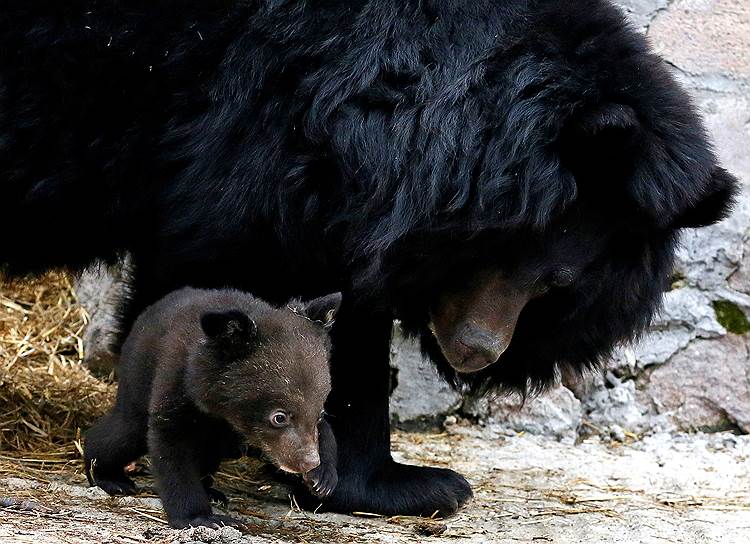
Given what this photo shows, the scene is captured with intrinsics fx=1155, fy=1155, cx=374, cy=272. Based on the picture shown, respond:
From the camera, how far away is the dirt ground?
144 inches

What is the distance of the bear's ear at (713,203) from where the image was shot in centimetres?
407

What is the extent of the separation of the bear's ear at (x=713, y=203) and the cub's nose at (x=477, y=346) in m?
0.78

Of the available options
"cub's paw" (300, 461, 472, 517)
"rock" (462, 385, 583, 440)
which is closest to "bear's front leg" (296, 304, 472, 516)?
"cub's paw" (300, 461, 472, 517)

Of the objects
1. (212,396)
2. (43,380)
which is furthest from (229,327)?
(43,380)

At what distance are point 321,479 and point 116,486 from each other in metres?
0.87

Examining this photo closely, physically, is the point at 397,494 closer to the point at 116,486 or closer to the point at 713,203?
the point at 116,486

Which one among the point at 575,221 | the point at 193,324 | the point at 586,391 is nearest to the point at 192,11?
the point at 193,324

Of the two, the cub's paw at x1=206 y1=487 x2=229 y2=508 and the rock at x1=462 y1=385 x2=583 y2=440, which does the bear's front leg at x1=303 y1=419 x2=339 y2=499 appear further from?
the rock at x1=462 y1=385 x2=583 y2=440

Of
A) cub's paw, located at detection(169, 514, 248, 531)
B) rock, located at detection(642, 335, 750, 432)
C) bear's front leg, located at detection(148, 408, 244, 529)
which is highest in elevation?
rock, located at detection(642, 335, 750, 432)

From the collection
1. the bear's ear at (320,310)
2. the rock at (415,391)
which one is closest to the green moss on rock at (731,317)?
the rock at (415,391)

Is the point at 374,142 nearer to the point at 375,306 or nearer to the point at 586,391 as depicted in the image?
the point at 375,306

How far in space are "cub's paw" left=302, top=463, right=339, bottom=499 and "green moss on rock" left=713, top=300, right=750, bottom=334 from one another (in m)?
→ 3.04

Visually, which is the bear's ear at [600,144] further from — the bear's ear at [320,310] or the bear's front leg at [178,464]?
the bear's front leg at [178,464]

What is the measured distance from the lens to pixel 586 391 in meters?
6.01
